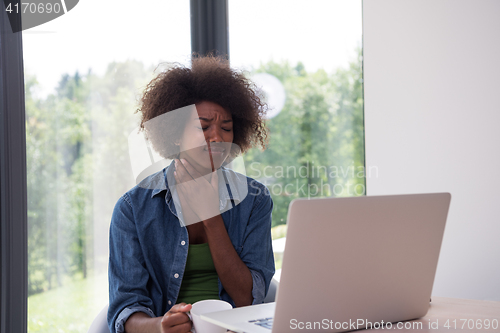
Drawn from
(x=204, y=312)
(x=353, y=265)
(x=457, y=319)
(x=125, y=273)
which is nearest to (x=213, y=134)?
(x=125, y=273)

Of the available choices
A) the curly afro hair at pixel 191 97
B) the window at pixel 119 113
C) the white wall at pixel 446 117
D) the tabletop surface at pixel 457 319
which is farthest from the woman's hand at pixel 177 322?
the white wall at pixel 446 117

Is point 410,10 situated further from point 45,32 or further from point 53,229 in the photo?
point 53,229

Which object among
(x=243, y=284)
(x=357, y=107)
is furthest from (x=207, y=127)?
(x=357, y=107)

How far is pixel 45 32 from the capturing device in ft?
4.95

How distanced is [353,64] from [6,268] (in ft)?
5.61

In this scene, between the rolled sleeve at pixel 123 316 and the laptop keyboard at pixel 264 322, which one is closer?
the laptop keyboard at pixel 264 322

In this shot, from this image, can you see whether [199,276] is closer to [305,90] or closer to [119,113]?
[119,113]

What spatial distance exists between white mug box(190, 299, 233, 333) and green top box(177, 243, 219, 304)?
372mm

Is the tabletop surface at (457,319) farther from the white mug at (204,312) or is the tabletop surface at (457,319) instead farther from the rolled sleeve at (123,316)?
the rolled sleeve at (123,316)

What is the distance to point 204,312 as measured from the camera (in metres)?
0.85

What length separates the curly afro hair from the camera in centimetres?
140

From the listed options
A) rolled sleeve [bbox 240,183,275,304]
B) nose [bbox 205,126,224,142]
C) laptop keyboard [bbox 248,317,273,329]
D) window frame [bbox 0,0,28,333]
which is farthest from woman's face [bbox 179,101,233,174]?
laptop keyboard [bbox 248,317,273,329]

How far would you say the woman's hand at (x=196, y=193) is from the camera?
4.12 feet

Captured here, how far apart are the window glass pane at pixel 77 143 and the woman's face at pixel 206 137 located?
506mm
